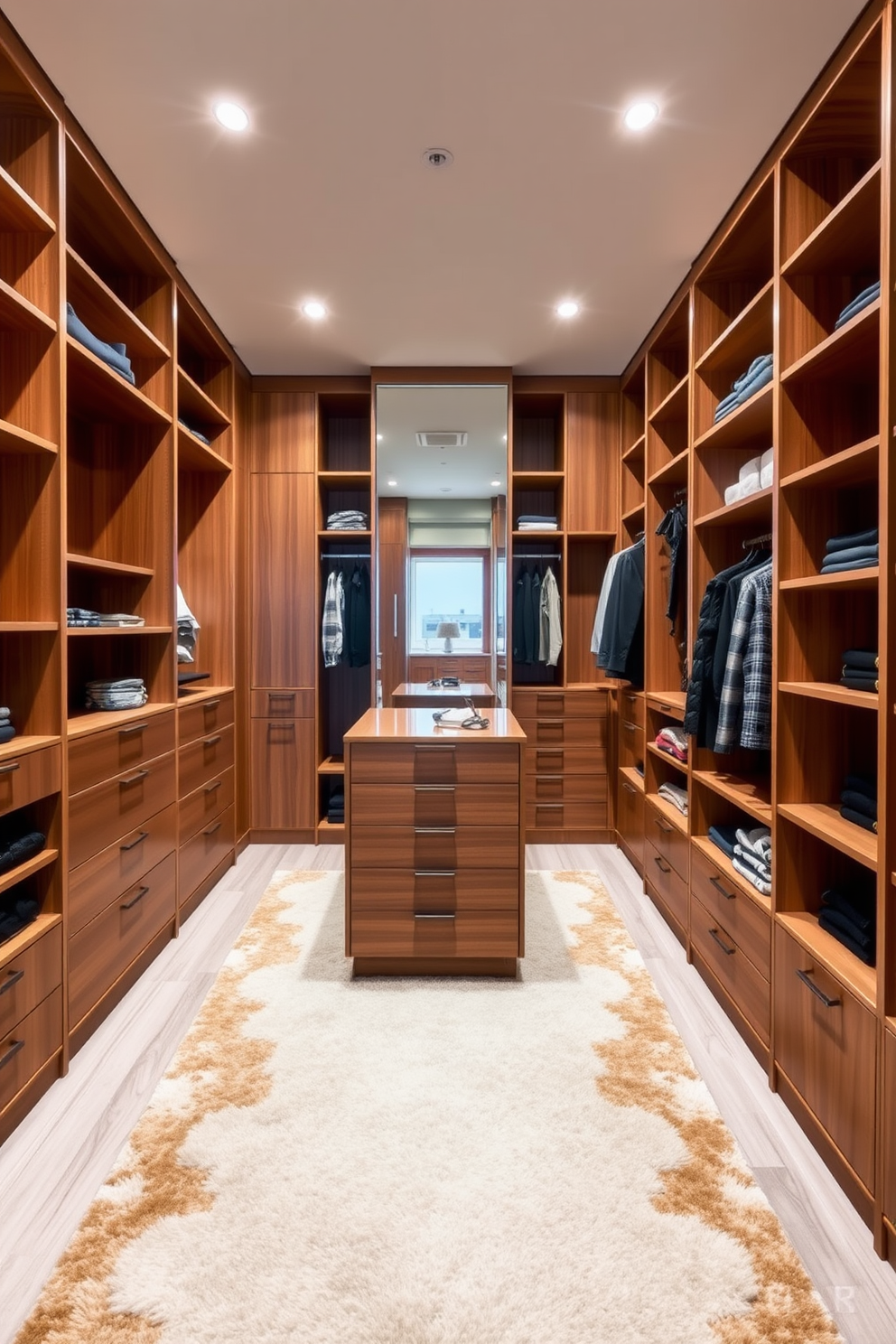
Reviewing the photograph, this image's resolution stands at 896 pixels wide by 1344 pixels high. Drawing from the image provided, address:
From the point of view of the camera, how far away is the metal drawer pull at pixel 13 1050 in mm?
1626

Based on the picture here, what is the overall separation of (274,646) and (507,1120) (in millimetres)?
2897

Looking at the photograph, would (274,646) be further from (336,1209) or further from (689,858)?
(336,1209)

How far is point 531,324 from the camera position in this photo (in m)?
3.39

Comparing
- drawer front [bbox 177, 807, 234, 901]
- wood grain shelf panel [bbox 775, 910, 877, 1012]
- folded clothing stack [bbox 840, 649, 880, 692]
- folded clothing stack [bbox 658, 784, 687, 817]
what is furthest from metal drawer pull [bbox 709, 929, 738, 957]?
drawer front [bbox 177, 807, 234, 901]

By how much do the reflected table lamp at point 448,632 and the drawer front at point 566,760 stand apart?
0.79m

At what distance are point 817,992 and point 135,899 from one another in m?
2.11

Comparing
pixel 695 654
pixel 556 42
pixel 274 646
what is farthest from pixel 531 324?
pixel 274 646

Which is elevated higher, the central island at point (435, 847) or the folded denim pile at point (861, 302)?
the folded denim pile at point (861, 302)

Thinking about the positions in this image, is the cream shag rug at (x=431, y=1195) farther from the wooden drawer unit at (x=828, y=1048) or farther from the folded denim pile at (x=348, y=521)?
the folded denim pile at (x=348, y=521)

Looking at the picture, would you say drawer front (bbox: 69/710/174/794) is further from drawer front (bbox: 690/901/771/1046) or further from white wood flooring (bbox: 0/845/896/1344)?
drawer front (bbox: 690/901/771/1046)

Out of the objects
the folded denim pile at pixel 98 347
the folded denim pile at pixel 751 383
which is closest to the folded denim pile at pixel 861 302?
the folded denim pile at pixel 751 383

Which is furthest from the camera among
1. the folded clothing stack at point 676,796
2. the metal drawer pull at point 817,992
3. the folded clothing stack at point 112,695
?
the folded clothing stack at point 676,796

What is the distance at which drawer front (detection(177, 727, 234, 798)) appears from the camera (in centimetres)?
299

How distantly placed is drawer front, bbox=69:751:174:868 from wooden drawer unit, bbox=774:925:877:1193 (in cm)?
198
